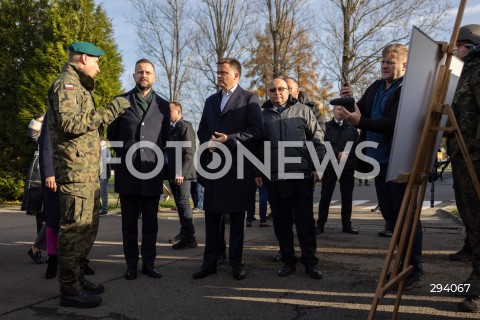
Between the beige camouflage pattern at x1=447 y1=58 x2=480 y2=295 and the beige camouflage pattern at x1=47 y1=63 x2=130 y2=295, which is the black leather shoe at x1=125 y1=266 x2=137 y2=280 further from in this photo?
the beige camouflage pattern at x1=447 y1=58 x2=480 y2=295

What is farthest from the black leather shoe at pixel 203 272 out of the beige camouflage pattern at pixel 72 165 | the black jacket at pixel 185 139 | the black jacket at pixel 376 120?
the black jacket at pixel 185 139

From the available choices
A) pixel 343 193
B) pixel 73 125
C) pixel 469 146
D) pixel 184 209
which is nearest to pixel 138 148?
pixel 73 125

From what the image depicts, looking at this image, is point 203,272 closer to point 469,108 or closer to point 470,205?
point 470,205

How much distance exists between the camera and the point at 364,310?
12.7ft

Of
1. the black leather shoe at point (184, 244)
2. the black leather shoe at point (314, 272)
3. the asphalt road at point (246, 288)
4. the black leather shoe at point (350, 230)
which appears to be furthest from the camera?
the black leather shoe at point (350, 230)

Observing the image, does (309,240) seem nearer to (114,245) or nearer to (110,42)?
(114,245)

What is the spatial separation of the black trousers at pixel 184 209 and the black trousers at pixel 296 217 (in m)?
1.92

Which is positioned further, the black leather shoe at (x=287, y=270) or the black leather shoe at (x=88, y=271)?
the black leather shoe at (x=88, y=271)

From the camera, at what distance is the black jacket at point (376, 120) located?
165 inches

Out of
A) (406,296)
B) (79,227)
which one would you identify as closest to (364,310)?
(406,296)

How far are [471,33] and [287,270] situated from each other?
9.14ft

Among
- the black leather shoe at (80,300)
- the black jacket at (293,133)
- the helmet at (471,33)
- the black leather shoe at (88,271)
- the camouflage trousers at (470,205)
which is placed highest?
the helmet at (471,33)

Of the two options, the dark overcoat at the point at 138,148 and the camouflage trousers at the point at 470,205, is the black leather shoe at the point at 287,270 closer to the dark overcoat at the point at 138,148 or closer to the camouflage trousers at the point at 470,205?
the dark overcoat at the point at 138,148

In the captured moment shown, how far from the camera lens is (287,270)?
508 cm
